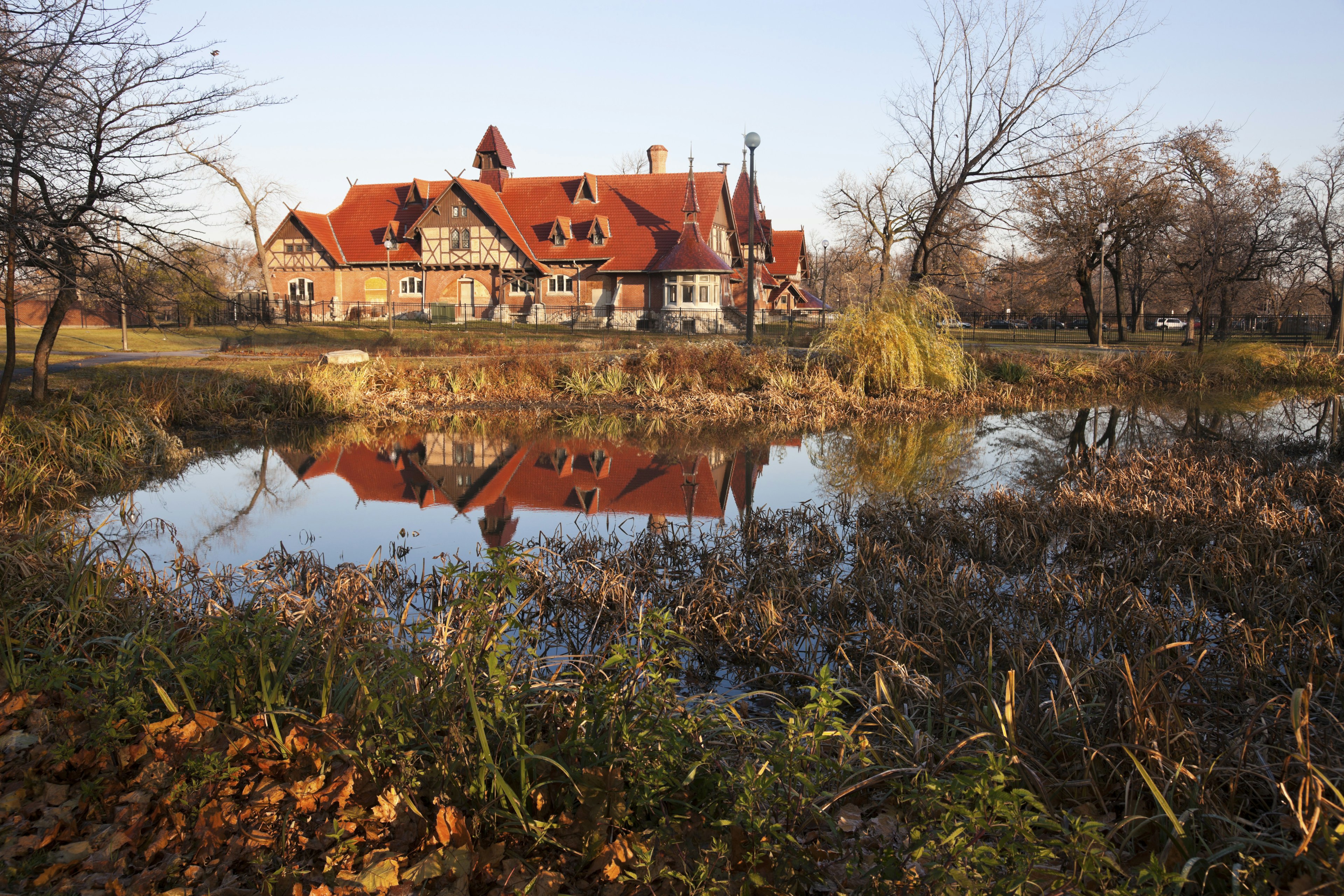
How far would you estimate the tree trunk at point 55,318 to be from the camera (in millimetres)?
8148

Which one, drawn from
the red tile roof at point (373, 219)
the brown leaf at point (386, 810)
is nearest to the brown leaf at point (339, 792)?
the brown leaf at point (386, 810)

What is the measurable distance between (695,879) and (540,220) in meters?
43.8

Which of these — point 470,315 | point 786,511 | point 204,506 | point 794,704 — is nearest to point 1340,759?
point 794,704

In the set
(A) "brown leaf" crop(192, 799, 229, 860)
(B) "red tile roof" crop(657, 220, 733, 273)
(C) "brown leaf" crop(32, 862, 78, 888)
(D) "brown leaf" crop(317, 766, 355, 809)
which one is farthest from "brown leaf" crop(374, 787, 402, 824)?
(B) "red tile roof" crop(657, 220, 733, 273)

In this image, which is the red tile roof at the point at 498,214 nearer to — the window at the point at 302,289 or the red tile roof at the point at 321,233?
the red tile roof at the point at 321,233

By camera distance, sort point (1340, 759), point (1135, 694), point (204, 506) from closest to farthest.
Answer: point (1340, 759)
point (1135, 694)
point (204, 506)

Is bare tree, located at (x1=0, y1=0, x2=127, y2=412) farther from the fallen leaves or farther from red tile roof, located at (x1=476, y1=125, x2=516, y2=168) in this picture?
red tile roof, located at (x1=476, y1=125, x2=516, y2=168)

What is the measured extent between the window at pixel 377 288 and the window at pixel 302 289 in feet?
10.1

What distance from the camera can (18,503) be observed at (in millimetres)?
8422

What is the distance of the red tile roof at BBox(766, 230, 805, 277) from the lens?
53.0 meters

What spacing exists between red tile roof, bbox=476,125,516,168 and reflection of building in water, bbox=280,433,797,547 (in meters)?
35.0

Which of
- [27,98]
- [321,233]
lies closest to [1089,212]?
[27,98]

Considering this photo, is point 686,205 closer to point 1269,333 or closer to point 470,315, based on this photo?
point 470,315

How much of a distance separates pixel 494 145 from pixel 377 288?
32.1 feet
